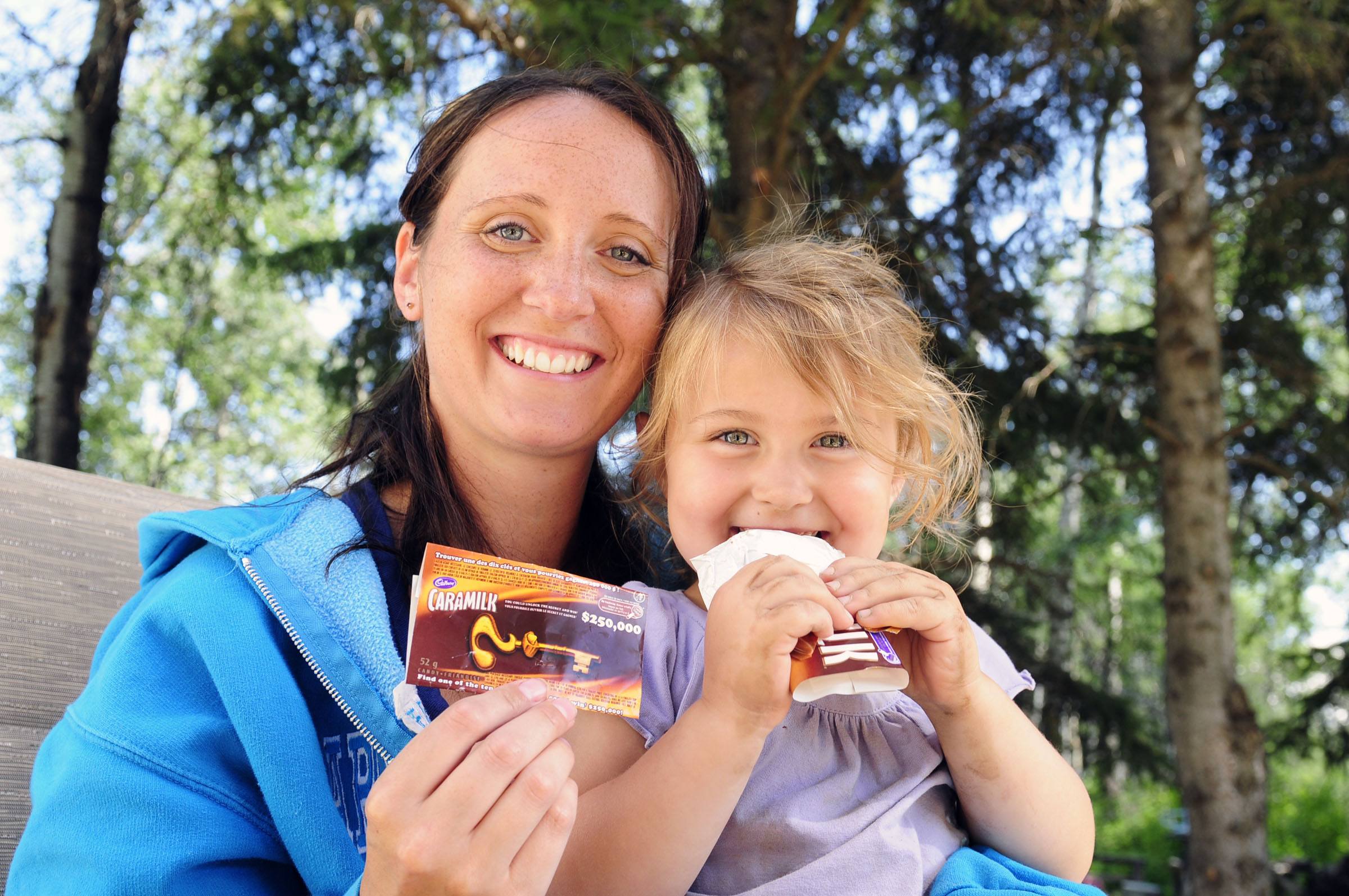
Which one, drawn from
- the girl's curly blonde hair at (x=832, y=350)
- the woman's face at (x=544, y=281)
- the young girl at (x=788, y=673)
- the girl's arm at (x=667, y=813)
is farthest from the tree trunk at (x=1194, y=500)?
the girl's arm at (x=667, y=813)

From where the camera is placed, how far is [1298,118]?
771cm

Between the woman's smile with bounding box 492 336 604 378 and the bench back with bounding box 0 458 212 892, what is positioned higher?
the woman's smile with bounding box 492 336 604 378

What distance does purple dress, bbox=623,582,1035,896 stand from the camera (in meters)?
1.68

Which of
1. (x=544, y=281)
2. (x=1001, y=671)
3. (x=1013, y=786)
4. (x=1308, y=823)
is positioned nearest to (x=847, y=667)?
(x=1013, y=786)

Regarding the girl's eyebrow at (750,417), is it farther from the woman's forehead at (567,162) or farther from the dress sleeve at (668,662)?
the woman's forehead at (567,162)

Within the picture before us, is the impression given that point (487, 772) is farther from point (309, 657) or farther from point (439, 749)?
point (309, 657)

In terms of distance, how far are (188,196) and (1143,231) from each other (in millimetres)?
12484

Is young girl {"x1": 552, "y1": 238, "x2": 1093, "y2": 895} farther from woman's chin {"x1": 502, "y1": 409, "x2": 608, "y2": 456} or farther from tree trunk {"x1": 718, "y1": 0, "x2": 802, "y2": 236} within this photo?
tree trunk {"x1": 718, "y1": 0, "x2": 802, "y2": 236}

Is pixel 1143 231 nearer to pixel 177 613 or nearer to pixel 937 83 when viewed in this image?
pixel 937 83

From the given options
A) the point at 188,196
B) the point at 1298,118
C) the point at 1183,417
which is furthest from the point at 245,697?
the point at 188,196

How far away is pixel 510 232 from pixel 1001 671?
138 cm

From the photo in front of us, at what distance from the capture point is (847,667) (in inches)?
54.6

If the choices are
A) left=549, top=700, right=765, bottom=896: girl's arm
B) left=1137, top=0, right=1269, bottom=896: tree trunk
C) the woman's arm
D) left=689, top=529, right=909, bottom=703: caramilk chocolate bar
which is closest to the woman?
left=549, top=700, right=765, bottom=896: girl's arm

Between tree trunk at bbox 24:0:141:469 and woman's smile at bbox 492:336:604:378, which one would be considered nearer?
woman's smile at bbox 492:336:604:378
